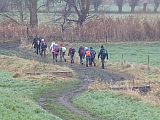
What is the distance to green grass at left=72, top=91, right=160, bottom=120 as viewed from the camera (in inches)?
683

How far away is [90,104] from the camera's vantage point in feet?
65.6

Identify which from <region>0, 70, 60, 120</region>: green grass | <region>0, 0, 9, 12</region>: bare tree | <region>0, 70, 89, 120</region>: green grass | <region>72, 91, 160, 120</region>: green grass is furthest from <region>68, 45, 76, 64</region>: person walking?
<region>0, 0, 9, 12</region>: bare tree

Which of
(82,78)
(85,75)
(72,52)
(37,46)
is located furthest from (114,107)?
(37,46)

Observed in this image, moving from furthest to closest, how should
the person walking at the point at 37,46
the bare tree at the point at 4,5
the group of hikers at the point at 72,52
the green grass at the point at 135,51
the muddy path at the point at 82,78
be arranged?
the bare tree at the point at 4,5, the person walking at the point at 37,46, the green grass at the point at 135,51, the group of hikers at the point at 72,52, the muddy path at the point at 82,78

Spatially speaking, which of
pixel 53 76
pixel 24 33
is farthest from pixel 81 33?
pixel 53 76

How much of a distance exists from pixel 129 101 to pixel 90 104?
1.65 m

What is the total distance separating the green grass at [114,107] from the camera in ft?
56.9

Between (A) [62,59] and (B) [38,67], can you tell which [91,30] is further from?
(B) [38,67]

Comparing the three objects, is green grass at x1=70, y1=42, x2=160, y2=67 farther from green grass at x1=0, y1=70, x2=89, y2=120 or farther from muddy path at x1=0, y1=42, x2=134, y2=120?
green grass at x1=0, y1=70, x2=89, y2=120

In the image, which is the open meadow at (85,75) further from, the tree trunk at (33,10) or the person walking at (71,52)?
the tree trunk at (33,10)

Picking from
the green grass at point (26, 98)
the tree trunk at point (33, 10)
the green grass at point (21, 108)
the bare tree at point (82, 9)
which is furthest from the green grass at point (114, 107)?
the bare tree at point (82, 9)

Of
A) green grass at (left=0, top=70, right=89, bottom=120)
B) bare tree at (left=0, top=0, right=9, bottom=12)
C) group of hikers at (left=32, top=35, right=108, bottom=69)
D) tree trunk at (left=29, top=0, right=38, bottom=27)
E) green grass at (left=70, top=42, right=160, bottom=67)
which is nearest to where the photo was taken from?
green grass at (left=0, top=70, right=89, bottom=120)

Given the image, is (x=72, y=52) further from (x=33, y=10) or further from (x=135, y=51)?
(x=33, y=10)

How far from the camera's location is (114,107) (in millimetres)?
18828
